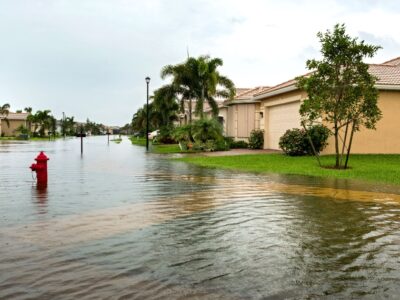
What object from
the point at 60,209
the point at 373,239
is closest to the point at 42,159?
the point at 60,209

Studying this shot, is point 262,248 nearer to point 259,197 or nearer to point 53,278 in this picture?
point 53,278

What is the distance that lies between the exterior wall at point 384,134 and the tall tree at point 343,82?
20.3 feet

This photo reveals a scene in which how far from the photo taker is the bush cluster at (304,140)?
21.5 m

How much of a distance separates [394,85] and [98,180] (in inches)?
640

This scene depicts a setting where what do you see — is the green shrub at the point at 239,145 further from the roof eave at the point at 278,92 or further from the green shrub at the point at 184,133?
the green shrub at the point at 184,133

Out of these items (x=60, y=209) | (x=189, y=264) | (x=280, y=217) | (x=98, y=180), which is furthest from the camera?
(x=98, y=180)

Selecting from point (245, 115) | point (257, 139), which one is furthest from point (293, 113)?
point (245, 115)

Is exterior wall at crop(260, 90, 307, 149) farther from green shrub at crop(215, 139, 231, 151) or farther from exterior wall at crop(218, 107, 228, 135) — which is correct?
exterior wall at crop(218, 107, 228, 135)

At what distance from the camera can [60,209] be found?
8.11 m

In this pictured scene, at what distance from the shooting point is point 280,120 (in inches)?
1088

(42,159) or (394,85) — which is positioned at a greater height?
(394,85)

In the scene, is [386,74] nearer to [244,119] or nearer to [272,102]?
[272,102]

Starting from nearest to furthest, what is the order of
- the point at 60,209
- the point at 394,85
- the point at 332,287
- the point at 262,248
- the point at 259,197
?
the point at 332,287 < the point at 262,248 < the point at 60,209 < the point at 259,197 < the point at 394,85

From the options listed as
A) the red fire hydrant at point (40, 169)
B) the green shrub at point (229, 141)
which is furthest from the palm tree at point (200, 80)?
the red fire hydrant at point (40, 169)
